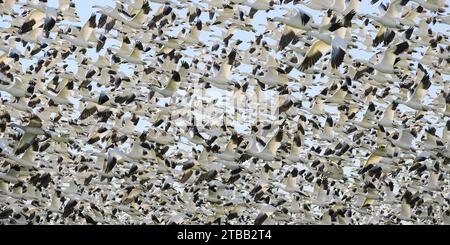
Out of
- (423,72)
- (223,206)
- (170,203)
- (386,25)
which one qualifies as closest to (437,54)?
(423,72)

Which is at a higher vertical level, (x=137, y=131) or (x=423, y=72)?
(x=423, y=72)

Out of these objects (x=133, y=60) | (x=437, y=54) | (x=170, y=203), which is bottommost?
(x=170, y=203)

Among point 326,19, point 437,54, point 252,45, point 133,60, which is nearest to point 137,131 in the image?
point 133,60

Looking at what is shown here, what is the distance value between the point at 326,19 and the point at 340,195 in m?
8.26

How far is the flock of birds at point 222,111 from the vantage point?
26.0 metres

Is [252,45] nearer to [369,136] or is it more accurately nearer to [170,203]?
[369,136]

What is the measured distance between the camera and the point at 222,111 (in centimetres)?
3056

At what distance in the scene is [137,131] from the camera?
29.0 metres

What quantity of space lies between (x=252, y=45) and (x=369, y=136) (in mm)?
4142

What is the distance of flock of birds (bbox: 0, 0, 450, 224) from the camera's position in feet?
85.1

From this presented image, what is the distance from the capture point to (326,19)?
26094 millimetres
